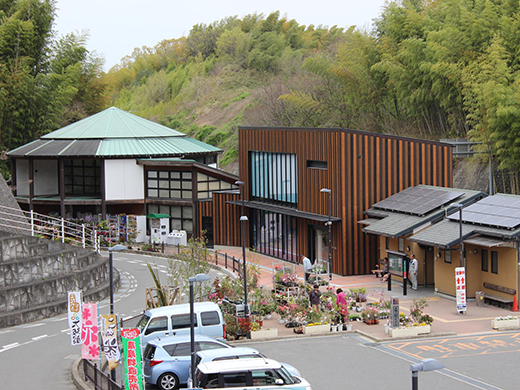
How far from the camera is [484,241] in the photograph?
25359mm

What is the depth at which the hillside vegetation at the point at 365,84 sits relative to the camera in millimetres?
38688

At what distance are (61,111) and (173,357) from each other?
43.9m

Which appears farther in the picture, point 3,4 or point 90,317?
point 3,4

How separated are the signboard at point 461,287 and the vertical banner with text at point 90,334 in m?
12.2

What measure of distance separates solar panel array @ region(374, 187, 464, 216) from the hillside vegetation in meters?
6.03

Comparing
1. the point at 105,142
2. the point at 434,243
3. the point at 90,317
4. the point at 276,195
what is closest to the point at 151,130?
the point at 105,142

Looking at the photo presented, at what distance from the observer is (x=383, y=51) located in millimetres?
46625

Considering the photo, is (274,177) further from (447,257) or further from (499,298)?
(499,298)

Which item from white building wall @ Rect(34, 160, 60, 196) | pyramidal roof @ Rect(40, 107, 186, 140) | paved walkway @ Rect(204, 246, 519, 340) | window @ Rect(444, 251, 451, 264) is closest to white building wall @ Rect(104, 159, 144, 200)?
pyramidal roof @ Rect(40, 107, 186, 140)

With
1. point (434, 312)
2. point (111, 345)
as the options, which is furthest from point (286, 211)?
point (111, 345)

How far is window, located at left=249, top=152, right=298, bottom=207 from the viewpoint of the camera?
36.8 metres

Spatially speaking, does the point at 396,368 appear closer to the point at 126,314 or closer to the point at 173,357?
the point at 173,357

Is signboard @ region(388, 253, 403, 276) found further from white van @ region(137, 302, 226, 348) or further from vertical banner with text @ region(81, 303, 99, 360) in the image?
vertical banner with text @ region(81, 303, 99, 360)

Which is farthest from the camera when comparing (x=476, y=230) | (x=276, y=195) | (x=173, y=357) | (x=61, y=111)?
(x=61, y=111)
